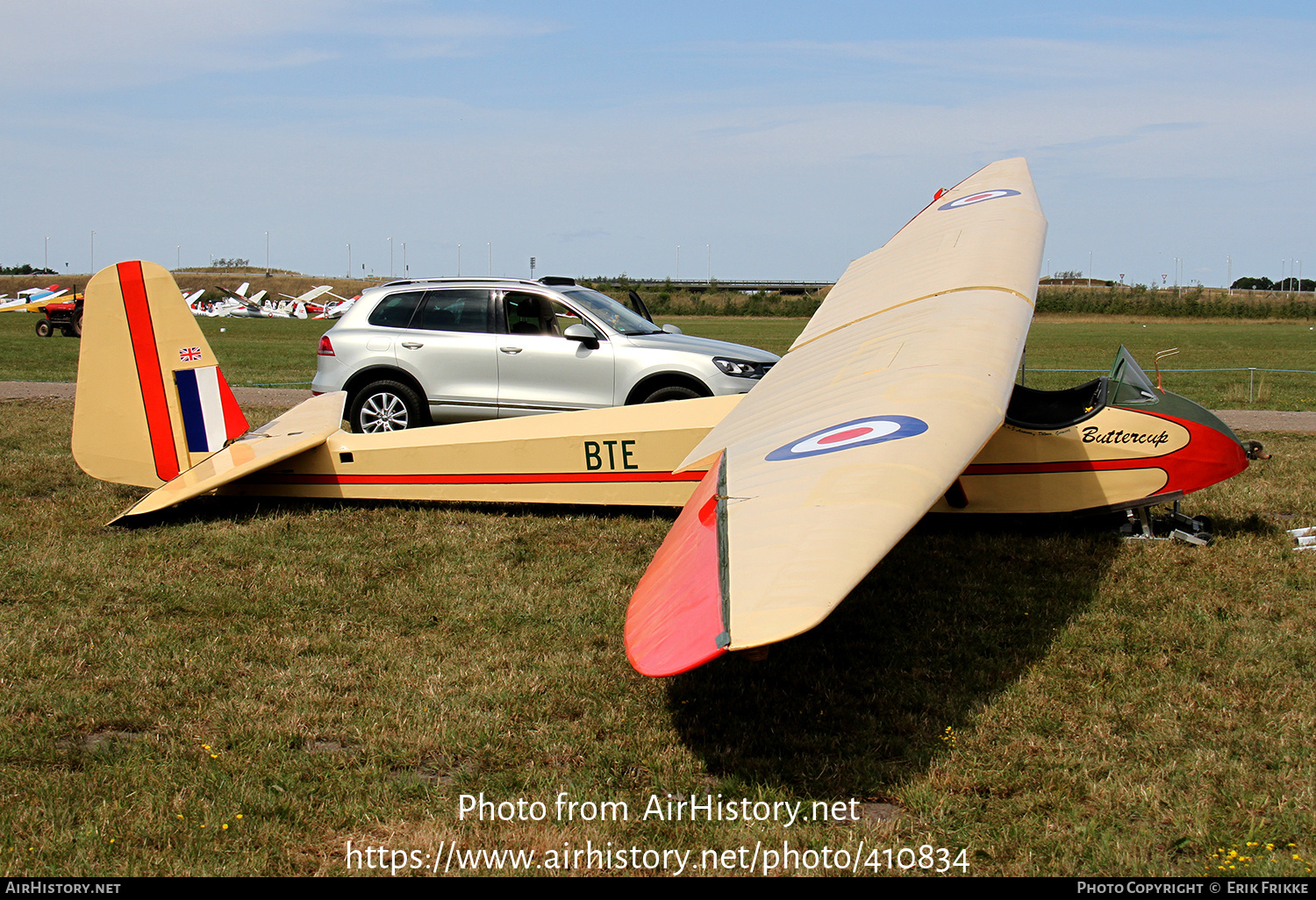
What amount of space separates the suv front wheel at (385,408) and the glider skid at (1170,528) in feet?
21.2

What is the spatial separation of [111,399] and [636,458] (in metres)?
3.67

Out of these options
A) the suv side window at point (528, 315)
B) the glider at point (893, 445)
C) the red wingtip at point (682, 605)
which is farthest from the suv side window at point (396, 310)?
the red wingtip at point (682, 605)

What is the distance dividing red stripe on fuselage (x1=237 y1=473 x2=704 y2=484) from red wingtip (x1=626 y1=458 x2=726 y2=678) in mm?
2785

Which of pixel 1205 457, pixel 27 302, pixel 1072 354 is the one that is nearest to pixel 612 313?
pixel 1205 457

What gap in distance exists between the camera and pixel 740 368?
8789mm

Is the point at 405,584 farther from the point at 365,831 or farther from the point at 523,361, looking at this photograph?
the point at 523,361

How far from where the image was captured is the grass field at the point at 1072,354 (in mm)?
16250

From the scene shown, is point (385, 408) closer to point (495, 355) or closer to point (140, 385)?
point (495, 355)

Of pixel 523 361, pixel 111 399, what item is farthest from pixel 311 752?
pixel 523 361

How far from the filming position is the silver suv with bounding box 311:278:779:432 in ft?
29.3

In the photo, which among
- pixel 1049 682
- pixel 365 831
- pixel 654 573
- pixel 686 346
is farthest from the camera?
pixel 686 346

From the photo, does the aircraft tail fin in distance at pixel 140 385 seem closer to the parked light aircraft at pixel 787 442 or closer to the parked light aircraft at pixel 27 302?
the parked light aircraft at pixel 787 442

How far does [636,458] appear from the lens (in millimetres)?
6441
